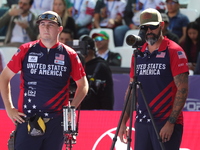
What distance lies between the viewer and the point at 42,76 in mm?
5270

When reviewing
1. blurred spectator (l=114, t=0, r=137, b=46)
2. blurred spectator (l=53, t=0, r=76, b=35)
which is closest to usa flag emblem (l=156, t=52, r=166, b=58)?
blurred spectator (l=53, t=0, r=76, b=35)

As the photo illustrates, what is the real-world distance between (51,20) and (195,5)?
6.96m

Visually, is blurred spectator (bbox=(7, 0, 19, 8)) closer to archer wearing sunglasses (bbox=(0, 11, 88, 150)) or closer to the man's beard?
archer wearing sunglasses (bbox=(0, 11, 88, 150))

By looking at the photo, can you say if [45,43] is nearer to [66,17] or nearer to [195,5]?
[66,17]

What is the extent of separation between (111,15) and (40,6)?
1.61 metres

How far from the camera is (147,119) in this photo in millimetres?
5172

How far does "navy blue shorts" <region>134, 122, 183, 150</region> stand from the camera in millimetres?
5078

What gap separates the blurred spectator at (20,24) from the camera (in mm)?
11133

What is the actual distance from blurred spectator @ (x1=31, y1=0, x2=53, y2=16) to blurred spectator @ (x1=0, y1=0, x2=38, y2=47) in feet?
0.67

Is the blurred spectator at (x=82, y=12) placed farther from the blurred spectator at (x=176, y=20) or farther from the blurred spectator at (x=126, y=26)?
the blurred spectator at (x=176, y=20)

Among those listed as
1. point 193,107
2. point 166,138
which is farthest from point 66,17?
point 166,138

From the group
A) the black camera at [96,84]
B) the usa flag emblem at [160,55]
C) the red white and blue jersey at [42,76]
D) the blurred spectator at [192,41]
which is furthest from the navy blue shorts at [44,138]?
the blurred spectator at [192,41]

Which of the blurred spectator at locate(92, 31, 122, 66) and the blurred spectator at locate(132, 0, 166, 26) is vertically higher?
the blurred spectator at locate(132, 0, 166, 26)

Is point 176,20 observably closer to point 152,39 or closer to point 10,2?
point 10,2
